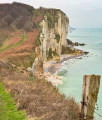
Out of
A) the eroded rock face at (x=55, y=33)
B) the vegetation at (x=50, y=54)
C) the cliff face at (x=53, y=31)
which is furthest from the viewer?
the vegetation at (x=50, y=54)

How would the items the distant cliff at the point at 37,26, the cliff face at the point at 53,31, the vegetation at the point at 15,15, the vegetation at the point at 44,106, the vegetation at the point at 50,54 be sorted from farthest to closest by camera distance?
the vegetation at the point at 15,15
the vegetation at the point at 50,54
the cliff face at the point at 53,31
the distant cliff at the point at 37,26
the vegetation at the point at 44,106

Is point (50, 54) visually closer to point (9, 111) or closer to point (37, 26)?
point (37, 26)

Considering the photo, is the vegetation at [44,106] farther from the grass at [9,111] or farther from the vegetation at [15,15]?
the vegetation at [15,15]

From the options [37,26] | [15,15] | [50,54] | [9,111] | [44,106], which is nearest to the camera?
[9,111]

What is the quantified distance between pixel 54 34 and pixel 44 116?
5085cm

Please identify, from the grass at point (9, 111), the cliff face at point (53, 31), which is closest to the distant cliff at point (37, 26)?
the cliff face at point (53, 31)

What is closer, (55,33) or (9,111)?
(9,111)

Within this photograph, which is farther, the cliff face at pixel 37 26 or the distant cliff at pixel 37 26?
the cliff face at pixel 37 26

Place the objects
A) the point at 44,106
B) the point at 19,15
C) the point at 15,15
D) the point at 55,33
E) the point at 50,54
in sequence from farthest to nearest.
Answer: the point at 55,33 → the point at 15,15 → the point at 19,15 → the point at 50,54 → the point at 44,106

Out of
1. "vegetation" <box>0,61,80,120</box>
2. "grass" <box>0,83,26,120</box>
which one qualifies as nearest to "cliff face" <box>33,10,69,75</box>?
"vegetation" <box>0,61,80,120</box>

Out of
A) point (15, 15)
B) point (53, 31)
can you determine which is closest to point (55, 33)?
point (53, 31)

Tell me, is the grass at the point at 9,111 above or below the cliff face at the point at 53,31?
below

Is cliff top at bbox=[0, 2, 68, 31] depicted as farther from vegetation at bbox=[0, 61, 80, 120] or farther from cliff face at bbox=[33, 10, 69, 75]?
vegetation at bbox=[0, 61, 80, 120]

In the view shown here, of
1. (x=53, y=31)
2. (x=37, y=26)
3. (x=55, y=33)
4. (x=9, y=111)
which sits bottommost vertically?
(x=9, y=111)
